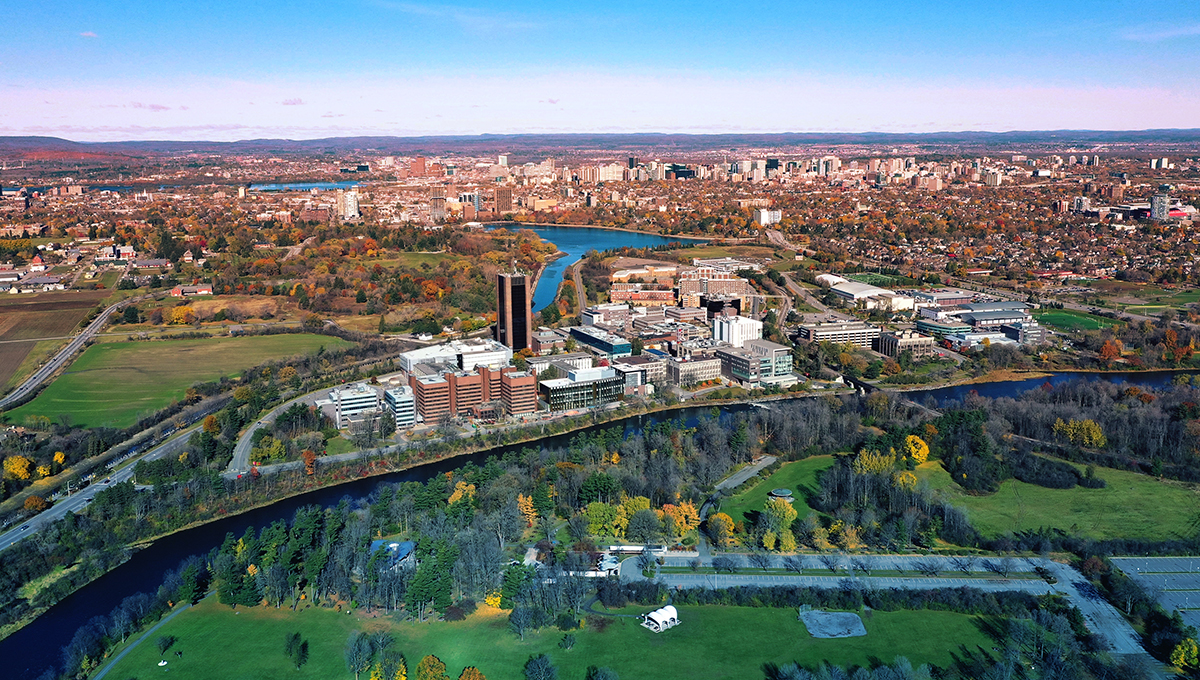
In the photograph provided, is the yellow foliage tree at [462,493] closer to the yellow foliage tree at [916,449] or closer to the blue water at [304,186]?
the yellow foliage tree at [916,449]

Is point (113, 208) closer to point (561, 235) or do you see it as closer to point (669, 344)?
point (561, 235)

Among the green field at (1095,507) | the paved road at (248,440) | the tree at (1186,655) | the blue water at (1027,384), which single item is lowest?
the blue water at (1027,384)

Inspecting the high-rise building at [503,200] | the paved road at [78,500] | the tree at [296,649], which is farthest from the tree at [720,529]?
the high-rise building at [503,200]

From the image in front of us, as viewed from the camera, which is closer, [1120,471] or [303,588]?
[303,588]

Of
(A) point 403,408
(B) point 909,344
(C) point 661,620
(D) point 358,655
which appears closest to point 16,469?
(A) point 403,408

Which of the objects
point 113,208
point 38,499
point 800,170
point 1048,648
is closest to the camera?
point 1048,648

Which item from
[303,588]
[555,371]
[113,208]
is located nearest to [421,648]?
[303,588]

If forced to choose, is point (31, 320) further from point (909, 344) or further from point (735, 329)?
point (909, 344)

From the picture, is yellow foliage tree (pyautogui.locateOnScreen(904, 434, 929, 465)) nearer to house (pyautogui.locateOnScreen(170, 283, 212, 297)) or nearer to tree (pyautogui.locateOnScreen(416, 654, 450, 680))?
tree (pyautogui.locateOnScreen(416, 654, 450, 680))
